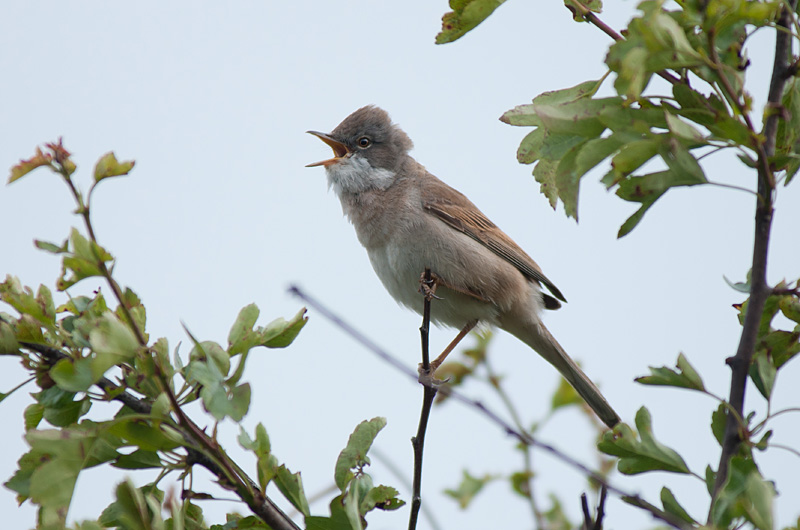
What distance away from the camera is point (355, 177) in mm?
5039

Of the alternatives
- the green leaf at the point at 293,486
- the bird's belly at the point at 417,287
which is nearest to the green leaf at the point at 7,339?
the green leaf at the point at 293,486

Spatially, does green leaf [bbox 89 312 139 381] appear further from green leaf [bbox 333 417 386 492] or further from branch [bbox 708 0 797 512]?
branch [bbox 708 0 797 512]

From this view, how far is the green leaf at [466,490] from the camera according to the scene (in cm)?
331

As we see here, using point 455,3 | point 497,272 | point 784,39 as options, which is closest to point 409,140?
point 497,272

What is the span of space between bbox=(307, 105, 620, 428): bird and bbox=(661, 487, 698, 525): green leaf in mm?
2445

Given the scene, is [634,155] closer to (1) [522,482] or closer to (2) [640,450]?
(2) [640,450]

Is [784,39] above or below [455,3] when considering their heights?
below

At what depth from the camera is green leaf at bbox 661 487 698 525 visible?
1.94 m

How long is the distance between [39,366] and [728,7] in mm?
1897

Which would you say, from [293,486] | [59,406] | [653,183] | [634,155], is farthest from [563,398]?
[59,406]

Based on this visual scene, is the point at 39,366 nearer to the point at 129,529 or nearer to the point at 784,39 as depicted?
the point at 129,529

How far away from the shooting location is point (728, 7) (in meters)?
1.59

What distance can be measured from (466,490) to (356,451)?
1256 millimetres

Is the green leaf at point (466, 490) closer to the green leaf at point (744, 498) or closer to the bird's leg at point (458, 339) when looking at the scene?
the bird's leg at point (458, 339)
